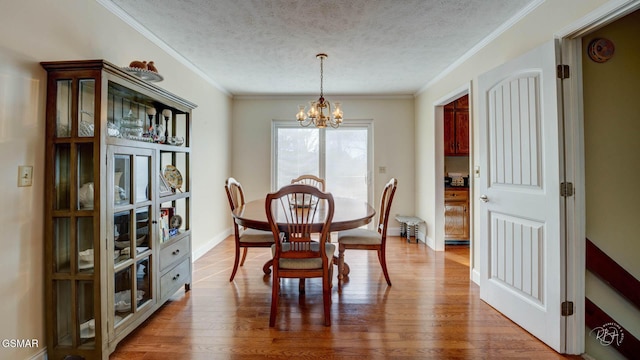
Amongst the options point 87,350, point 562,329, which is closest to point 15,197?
point 87,350

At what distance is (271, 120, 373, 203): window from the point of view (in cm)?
486

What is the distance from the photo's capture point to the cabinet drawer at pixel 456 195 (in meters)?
4.18

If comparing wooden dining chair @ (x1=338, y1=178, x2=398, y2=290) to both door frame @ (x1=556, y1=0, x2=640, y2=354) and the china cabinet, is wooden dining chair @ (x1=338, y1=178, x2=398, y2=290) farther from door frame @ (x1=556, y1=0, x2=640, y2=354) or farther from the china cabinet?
the china cabinet

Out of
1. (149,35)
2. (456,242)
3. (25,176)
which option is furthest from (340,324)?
(456,242)

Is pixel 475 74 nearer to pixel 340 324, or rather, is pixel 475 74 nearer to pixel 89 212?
pixel 340 324

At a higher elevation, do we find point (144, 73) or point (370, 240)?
point (144, 73)

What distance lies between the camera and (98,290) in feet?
5.17

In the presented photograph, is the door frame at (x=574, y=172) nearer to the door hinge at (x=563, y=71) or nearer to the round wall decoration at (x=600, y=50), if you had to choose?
the door hinge at (x=563, y=71)

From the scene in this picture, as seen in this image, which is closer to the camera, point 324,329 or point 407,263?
point 324,329

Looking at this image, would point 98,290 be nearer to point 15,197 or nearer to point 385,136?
point 15,197

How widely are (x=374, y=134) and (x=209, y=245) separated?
3.07 m

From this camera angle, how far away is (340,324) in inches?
80.9

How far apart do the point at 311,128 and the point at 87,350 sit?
3.90 meters

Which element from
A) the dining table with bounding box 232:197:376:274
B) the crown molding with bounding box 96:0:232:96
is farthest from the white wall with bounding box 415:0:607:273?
the crown molding with bounding box 96:0:232:96
